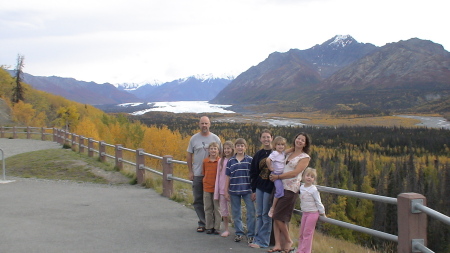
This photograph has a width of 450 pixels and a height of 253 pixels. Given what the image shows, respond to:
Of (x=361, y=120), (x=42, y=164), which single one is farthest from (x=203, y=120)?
(x=361, y=120)

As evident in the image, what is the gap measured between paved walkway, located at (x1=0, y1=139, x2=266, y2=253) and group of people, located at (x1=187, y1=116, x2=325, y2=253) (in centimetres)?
37

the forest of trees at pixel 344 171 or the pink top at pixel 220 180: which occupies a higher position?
the pink top at pixel 220 180

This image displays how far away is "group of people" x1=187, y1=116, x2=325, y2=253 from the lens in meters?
5.97

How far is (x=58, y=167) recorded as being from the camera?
56.9ft

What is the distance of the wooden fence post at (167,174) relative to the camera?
35.8ft

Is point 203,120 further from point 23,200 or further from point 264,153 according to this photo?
point 23,200

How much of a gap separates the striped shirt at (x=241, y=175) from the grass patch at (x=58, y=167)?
28.8ft

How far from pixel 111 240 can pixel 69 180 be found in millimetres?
8787

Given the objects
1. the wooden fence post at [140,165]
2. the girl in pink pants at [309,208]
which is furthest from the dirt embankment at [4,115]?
the girl in pink pants at [309,208]

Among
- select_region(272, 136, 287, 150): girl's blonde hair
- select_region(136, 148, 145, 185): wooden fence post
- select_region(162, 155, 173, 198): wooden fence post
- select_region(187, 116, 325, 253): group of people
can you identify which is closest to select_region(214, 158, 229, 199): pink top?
select_region(187, 116, 325, 253): group of people

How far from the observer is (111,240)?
7.10 metres

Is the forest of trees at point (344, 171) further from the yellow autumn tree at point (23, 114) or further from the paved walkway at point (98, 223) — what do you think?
the paved walkway at point (98, 223)

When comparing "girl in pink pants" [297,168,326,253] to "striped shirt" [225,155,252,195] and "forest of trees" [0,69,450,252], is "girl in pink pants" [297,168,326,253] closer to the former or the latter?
"striped shirt" [225,155,252,195]

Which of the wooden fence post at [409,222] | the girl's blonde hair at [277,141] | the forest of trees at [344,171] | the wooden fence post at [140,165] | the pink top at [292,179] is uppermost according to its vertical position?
the girl's blonde hair at [277,141]
